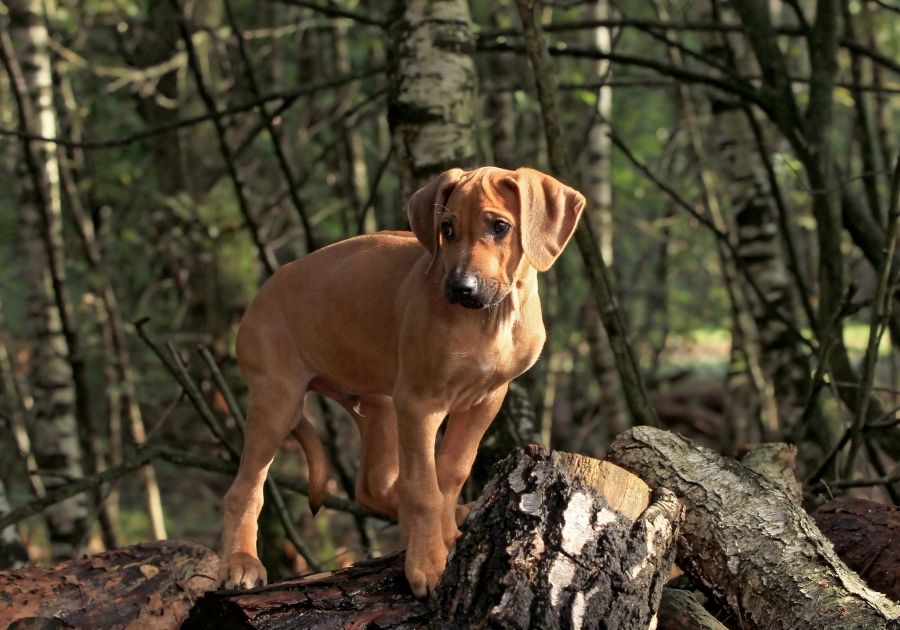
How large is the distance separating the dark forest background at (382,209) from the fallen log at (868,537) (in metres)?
0.34

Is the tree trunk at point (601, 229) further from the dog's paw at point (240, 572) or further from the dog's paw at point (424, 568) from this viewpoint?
the dog's paw at point (424, 568)

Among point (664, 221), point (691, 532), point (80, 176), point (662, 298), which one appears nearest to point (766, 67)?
point (691, 532)

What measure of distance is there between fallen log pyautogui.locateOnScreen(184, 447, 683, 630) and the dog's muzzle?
615 millimetres

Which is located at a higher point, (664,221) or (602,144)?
(602,144)

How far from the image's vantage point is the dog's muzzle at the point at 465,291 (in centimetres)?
336

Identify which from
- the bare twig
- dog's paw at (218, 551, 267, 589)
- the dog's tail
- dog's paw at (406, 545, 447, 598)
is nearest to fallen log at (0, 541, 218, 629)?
dog's paw at (218, 551, 267, 589)

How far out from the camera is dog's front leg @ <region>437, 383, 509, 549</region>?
161 inches

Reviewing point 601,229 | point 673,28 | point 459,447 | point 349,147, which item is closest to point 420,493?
point 459,447

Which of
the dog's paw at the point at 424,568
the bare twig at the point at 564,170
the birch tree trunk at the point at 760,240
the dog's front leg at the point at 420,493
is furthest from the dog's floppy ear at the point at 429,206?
the birch tree trunk at the point at 760,240

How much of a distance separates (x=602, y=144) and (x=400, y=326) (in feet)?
24.2

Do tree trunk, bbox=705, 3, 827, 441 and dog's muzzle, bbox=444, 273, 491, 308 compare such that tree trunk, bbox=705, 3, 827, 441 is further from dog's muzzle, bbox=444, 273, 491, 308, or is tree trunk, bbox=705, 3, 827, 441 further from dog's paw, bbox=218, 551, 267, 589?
dog's muzzle, bbox=444, 273, 491, 308

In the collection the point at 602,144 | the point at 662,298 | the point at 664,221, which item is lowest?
the point at 662,298

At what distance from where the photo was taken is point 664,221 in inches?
471

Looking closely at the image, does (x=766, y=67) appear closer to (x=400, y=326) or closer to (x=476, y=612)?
(x=400, y=326)
